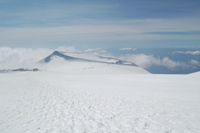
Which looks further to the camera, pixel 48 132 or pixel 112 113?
pixel 112 113

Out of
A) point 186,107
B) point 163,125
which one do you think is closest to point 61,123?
point 163,125

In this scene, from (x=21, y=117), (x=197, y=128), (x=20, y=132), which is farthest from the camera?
(x=21, y=117)

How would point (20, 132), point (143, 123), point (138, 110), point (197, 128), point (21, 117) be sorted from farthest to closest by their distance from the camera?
point (138, 110), point (21, 117), point (143, 123), point (197, 128), point (20, 132)

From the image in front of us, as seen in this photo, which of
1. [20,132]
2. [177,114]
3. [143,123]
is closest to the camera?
[20,132]

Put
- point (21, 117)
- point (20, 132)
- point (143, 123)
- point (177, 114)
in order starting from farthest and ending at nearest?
point (177, 114)
point (21, 117)
point (143, 123)
point (20, 132)

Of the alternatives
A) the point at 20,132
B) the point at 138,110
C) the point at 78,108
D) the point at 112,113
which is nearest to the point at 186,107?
the point at 138,110

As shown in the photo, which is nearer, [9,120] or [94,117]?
[9,120]

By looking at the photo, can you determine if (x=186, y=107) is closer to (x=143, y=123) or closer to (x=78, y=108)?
(x=143, y=123)

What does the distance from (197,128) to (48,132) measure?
6.51m

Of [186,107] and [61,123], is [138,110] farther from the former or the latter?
[61,123]

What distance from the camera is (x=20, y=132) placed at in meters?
7.18

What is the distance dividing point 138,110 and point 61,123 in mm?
4882

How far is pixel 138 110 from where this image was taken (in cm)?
1077

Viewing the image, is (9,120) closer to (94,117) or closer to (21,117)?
(21,117)
